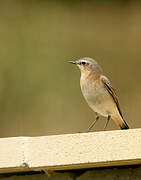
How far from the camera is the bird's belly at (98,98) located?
4.69 metres

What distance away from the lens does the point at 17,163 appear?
3.25m

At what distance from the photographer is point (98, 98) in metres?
4.70

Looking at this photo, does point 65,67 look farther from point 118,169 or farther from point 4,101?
point 118,169

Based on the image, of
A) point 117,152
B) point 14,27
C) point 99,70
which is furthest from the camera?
point 14,27

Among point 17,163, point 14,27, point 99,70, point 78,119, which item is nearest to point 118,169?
point 17,163

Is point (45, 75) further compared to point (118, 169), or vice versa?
point (45, 75)

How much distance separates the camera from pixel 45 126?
6.50 meters

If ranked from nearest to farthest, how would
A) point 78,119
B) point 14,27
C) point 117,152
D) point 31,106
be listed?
point 117,152 < point 78,119 < point 31,106 < point 14,27

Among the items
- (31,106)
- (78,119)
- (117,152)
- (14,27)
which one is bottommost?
(117,152)

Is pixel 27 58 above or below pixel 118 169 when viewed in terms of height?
above

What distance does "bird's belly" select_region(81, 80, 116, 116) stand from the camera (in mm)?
4691

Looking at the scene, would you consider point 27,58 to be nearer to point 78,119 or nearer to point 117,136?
point 78,119

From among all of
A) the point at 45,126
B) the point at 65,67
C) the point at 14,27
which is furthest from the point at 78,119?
the point at 14,27

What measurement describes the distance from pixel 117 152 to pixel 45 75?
4.05m
